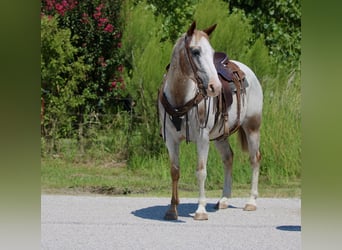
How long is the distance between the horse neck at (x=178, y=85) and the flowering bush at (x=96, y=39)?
5.16 metres

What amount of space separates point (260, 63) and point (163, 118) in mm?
4632

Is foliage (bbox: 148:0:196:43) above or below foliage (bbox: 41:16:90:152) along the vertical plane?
above

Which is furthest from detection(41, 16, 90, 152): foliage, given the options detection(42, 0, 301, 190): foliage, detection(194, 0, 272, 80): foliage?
detection(194, 0, 272, 80): foliage

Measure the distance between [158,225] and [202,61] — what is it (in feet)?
5.48

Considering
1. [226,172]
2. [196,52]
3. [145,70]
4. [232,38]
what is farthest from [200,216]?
[232,38]

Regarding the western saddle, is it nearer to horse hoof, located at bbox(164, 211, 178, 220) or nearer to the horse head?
the horse head

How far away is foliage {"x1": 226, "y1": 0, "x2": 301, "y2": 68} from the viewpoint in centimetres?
1142

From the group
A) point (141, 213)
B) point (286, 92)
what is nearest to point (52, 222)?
point (141, 213)

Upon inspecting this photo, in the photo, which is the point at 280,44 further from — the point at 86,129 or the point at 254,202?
the point at 254,202

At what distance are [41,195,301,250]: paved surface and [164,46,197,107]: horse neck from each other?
1.24m

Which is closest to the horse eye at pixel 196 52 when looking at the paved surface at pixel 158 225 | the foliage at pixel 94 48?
the paved surface at pixel 158 225

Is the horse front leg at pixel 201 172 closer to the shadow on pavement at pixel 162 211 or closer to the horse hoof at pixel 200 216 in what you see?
the horse hoof at pixel 200 216

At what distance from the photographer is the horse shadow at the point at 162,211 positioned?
6.39 metres
